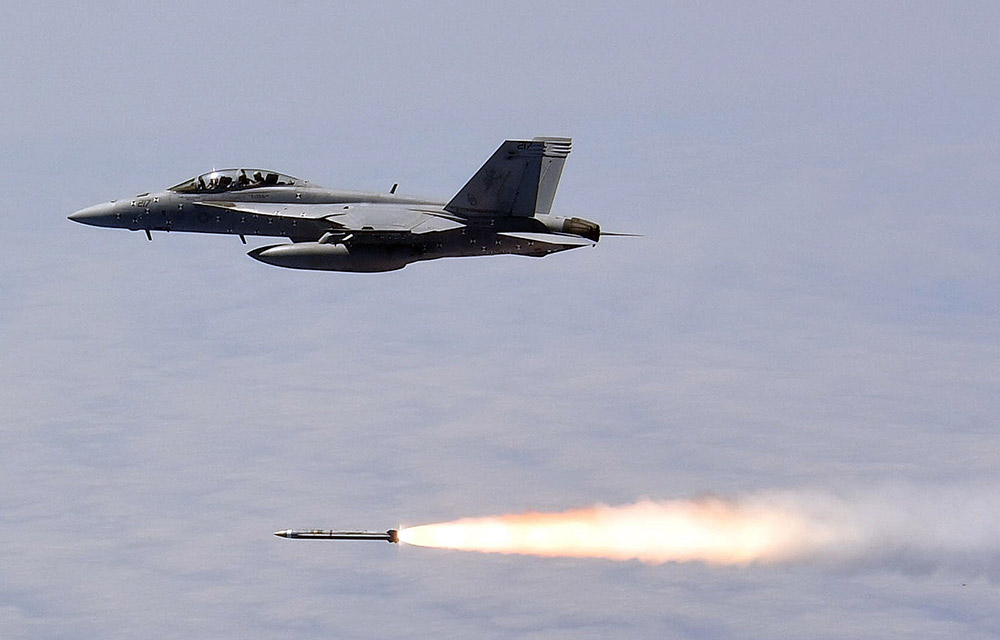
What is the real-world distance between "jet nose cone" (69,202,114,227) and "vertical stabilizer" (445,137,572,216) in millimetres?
21233

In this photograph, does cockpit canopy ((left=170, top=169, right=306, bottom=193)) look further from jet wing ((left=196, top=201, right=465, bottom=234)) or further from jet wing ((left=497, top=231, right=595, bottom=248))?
jet wing ((left=497, top=231, right=595, bottom=248))

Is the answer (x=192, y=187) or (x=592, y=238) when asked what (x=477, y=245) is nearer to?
(x=592, y=238)

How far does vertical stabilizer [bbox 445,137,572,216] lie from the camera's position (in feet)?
217

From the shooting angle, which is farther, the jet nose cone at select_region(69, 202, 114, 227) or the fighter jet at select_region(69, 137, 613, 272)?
the jet nose cone at select_region(69, 202, 114, 227)

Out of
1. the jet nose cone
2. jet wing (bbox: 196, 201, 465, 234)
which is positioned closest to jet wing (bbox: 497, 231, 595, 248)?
jet wing (bbox: 196, 201, 465, 234)

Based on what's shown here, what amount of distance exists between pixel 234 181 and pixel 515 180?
17.2 metres

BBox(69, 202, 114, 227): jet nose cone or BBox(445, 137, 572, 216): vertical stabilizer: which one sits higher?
BBox(445, 137, 572, 216): vertical stabilizer

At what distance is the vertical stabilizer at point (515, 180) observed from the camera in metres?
66.1

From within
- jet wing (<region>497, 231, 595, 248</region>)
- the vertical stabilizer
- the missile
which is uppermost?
the vertical stabilizer

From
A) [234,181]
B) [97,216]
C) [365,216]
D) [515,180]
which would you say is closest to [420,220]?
[365,216]

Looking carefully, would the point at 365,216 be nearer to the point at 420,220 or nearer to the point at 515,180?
the point at 420,220

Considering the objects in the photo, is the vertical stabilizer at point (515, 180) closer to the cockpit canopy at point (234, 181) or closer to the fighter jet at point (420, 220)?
the fighter jet at point (420, 220)

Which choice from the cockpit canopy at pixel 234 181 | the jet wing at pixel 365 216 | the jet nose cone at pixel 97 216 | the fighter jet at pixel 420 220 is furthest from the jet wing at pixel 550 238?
the jet nose cone at pixel 97 216

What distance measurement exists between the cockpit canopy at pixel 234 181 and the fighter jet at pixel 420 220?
18.8 inches
